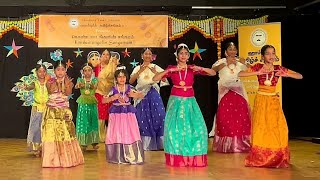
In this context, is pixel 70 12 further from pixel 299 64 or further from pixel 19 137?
pixel 299 64

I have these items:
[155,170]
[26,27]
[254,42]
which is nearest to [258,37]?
[254,42]

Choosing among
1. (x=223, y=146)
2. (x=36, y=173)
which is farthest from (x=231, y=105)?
(x=36, y=173)

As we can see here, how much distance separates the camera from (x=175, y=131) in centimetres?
546

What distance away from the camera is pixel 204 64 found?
29.0ft

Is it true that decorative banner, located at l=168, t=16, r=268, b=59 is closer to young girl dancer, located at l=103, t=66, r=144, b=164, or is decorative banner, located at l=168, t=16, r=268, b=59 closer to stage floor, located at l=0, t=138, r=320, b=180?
stage floor, located at l=0, t=138, r=320, b=180

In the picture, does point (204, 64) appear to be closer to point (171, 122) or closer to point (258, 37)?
point (258, 37)

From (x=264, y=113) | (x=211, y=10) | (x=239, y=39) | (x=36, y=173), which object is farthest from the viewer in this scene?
(x=211, y=10)

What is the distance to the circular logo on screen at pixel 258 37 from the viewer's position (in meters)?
7.97

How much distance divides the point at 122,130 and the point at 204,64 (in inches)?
137

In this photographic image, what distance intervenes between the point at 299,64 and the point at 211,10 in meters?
1.79

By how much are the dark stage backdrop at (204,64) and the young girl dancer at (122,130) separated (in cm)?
297

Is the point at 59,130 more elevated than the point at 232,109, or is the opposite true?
the point at 232,109

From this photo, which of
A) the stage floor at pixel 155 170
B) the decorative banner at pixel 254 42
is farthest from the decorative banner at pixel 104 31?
the stage floor at pixel 155 170

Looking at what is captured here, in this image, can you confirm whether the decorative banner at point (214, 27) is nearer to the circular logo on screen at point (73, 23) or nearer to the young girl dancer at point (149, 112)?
the circular logo on screen at point (73, 23)
